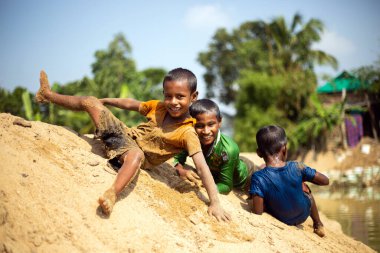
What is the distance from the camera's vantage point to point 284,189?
9.97 feet

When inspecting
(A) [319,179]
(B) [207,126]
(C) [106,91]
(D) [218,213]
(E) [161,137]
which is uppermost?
(C) [106,91]

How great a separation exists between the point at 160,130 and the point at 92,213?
1.01 metres

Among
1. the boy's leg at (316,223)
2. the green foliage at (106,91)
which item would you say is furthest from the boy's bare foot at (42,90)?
the green foliage at (106,91)

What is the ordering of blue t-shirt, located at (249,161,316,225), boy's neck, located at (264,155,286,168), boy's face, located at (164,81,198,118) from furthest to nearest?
boy's neck, located at (264,155,286,168), blue t-shirt, located at (249,161,316,225), boy's face, located at (164,81,198,118)

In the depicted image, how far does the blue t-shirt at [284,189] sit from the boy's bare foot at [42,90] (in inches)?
77.4

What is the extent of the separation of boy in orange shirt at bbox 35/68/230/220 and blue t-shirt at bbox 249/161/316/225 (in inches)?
25.5

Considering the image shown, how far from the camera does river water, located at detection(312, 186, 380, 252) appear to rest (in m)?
4.59

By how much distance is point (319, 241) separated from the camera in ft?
9.84

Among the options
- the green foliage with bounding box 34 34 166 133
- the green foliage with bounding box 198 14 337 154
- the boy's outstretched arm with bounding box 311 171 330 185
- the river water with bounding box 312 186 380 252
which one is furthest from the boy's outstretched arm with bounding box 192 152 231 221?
the green foliage with bounding box 198 14 337 154

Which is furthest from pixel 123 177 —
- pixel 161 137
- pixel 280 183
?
pixel 280 183

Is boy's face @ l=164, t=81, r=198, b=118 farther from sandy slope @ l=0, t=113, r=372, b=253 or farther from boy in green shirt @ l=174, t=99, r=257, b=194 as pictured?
sandy slope @ l=0, t=113, r=372, b=253

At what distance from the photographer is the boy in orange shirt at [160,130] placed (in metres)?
2.61

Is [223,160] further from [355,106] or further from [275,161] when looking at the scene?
[355,106]

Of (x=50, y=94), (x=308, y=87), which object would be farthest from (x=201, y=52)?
(x=50, y=94)
